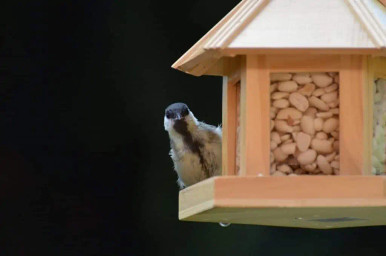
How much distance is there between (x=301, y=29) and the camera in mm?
4473

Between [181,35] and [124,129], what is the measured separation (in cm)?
53

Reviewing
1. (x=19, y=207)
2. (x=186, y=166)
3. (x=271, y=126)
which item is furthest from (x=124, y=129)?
(x=271, y=126)

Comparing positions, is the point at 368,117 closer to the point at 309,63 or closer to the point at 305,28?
the point at 309,63

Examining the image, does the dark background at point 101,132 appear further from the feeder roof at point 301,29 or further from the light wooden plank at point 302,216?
the feeder roof at point 301,29

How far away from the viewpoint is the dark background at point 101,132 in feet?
24.3

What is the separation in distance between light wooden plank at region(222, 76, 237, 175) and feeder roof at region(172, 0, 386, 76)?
36 cm

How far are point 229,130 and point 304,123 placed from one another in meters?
0.41

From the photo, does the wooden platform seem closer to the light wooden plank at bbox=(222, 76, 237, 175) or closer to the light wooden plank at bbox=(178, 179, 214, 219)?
the light wooden plank at bbox=(178, 179, 214, 219)

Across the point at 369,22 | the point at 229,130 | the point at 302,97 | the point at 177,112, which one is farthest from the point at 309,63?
the point at 177,112

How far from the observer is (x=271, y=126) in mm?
4613

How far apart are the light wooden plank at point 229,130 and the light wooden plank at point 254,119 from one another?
0.84 feet

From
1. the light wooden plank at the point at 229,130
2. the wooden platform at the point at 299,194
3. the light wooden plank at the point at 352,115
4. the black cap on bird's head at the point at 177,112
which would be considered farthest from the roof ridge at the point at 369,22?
the black cap on bird's head at the point at 177,112

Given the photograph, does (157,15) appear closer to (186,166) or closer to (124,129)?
(124,129)

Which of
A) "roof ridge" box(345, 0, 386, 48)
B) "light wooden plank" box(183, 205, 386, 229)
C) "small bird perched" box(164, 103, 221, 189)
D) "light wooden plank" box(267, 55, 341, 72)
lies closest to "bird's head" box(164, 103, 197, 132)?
"small bird perched" box(164, 103, 221, 189)
